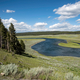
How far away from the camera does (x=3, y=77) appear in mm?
6230

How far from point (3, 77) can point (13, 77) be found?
857 millimetres

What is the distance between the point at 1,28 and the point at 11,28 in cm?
549

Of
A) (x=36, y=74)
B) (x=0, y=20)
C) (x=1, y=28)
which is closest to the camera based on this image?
(x=36, y=74)

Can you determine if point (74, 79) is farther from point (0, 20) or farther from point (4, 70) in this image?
point (0, 20)

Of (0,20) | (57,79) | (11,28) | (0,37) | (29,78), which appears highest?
(0,20)

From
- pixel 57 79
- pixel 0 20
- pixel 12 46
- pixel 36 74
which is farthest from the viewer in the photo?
pixel 0 20

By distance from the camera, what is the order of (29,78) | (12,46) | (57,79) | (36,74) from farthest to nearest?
(12,46) → (57,79) → (36,74) → (29,78)

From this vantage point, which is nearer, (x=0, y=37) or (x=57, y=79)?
(x=57, y=79)

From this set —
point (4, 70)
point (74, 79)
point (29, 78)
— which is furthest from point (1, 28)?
point (74, 79)

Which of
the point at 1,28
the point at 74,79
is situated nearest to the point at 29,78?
the point at 74,79

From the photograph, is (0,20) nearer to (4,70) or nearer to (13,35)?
(13,35)

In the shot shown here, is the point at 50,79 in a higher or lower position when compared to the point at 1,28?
lower

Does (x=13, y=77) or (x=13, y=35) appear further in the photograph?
(x=13, y=35)

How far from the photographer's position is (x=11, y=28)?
30.5 m
